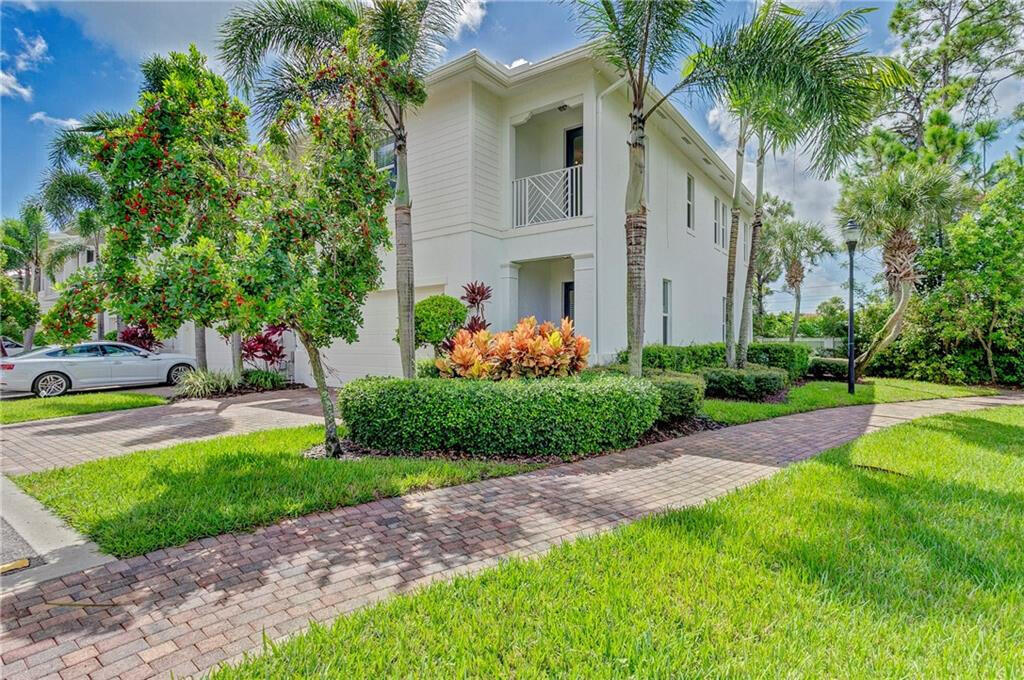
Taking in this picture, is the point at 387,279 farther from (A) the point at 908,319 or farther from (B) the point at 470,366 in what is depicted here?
(A) the point at 908,319

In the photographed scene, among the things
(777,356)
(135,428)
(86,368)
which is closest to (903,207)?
(777,356)

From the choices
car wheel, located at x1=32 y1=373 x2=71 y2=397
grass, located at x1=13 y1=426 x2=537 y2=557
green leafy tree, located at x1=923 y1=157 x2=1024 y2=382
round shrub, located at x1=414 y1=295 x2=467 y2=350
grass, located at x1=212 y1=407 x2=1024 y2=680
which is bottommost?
grass, located at x1=212 y1=407 x2=1024 y2=680

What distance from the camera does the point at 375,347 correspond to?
40.8 ft

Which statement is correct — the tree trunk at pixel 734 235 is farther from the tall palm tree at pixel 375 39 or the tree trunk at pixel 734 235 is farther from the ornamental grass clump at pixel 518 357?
the tall palm tree at pixel 375 39

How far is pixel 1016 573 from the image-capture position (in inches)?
120

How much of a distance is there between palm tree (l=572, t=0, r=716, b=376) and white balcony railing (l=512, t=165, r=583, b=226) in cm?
287

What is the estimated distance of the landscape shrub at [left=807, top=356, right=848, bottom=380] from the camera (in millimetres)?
16312

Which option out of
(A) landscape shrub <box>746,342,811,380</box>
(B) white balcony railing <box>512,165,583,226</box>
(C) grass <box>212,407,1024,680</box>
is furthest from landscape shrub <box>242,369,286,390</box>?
(A) landscape shrub <box>746,342,811,380</box>

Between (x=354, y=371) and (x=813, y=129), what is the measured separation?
11070 mm

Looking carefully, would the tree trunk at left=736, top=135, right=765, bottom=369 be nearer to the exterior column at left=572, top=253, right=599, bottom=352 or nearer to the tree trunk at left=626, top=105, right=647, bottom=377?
the exterior column at left=572, top=253, right=599, bottom=352

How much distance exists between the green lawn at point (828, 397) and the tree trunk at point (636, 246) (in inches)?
81.8

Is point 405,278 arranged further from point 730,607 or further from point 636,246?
point 730,607

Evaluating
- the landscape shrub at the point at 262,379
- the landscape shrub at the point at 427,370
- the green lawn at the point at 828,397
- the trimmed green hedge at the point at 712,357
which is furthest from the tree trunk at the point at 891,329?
the landscape shrub at the point at 262,379

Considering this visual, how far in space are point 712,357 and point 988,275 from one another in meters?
7.89
